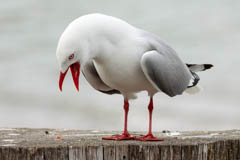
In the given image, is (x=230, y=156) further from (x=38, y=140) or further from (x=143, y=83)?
(x=38, y=140)

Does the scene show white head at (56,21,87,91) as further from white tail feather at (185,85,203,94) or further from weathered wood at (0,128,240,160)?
white tail feather at (185,85,203,94)

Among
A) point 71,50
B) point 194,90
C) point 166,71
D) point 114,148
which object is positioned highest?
point 71,50

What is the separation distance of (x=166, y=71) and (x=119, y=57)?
1.94 feet

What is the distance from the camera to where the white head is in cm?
488

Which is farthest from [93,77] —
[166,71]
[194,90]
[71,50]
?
[194,90]

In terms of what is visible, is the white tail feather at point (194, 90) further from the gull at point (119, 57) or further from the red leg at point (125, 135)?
the red leg at point (125, 135)

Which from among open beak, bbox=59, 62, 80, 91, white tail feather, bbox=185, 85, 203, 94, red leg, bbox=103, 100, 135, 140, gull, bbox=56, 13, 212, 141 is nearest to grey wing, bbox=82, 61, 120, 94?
gull, bbox=56, 13, 212, 141

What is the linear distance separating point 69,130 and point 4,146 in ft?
5.73

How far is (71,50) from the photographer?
488 centimetres

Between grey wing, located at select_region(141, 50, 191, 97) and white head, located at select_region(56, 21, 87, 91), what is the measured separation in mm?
633

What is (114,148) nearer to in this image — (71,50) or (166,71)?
(71,50)

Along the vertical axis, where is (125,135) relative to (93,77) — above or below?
below

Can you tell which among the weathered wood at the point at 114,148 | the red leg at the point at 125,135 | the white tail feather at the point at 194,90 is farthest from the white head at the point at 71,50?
the white tail feather at the point at 194,90

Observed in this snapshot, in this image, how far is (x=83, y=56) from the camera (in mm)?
5000
